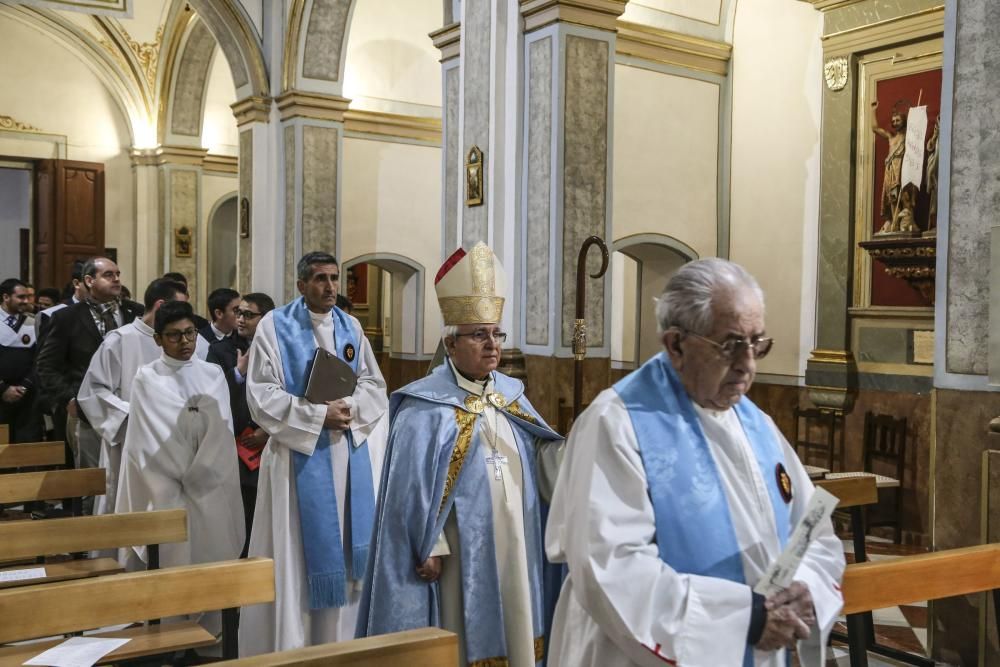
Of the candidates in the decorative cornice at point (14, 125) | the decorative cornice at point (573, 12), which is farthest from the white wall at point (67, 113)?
the decorative cornice at point (573, 12)

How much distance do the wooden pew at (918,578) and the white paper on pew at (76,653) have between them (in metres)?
2.20

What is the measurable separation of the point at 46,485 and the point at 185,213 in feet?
39.3

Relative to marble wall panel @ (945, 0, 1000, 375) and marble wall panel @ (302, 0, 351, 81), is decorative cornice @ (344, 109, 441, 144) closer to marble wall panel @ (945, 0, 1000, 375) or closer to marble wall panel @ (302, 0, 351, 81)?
marble wall panel @ (302, 0, 351, 81)

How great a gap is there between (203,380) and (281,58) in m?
7.61

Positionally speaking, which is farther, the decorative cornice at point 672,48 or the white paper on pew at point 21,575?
the decorative cornice at point 672,48

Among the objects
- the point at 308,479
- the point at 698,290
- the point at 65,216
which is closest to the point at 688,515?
the point at 698,290

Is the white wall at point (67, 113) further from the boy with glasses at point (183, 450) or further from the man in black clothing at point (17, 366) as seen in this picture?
the boy with glasses at point (183, 450)

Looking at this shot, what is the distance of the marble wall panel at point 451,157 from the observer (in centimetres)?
889

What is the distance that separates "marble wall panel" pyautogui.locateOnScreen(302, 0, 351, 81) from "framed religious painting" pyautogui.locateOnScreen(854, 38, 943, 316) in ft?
19.2

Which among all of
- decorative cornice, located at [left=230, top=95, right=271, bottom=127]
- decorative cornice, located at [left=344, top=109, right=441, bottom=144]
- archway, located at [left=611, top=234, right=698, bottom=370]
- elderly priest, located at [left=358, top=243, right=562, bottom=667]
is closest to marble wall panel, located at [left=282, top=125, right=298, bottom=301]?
decorative cornice, located at [left=230, top=95, right=271, bottom=127]

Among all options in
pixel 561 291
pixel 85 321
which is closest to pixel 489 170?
pixel 561 291

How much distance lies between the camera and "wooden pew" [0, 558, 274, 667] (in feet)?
8.79

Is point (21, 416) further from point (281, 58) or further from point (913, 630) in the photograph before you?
point (913, 630)

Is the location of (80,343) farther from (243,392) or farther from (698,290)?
(698,290)
